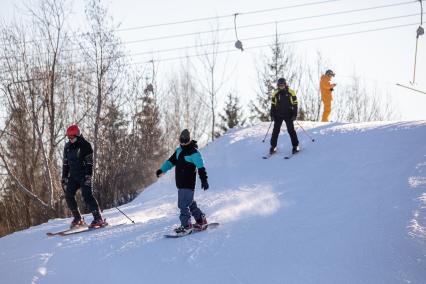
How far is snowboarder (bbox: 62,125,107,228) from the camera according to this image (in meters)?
8.63

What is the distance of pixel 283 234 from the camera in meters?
7.12

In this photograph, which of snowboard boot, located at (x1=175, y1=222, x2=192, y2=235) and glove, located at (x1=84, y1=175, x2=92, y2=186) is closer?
snowboard boot, located at (x1=175, y1=222, x2=192, y2=235)

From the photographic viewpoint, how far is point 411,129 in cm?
1179

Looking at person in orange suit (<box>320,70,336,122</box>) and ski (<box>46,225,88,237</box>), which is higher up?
person in orange suit (<box>320,70,336,122</box>)

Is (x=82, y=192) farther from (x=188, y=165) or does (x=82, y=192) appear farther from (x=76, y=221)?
(x=188, y=165)

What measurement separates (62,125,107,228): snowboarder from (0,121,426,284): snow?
2.20 ft

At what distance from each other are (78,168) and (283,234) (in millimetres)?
4047

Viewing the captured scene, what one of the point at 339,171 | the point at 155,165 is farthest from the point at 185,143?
the point at 155,165

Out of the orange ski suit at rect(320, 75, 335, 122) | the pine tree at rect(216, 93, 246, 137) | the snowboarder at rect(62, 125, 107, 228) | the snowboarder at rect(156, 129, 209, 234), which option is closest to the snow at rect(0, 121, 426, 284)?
the snowboarder at rect(156, 129, 209, 234)

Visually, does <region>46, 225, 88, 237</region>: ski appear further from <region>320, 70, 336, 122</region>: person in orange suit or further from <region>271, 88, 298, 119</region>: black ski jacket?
<region>320, 70, 336, 122</region>: person in orange suit

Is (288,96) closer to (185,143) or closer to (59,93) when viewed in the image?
(185,143)

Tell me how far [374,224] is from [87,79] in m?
17.4

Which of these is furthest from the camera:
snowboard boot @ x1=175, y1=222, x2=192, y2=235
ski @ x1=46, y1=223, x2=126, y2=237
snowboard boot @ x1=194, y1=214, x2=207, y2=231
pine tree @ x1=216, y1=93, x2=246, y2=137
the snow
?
pine tree @ x1=216, y1=93, x2=246, y2=137

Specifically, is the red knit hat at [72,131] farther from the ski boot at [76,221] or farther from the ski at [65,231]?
the ski at [65,231]
